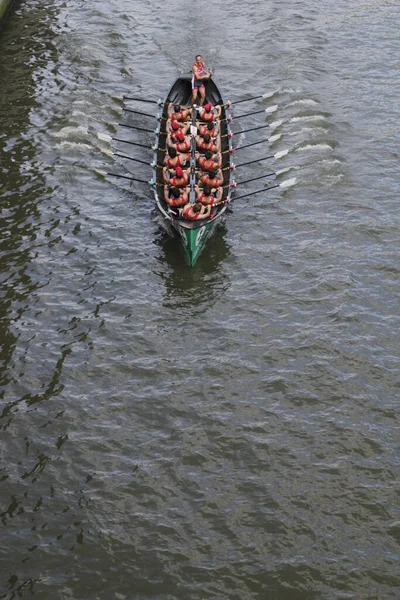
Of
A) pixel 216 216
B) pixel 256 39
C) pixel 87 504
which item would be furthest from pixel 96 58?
pixel 87 504

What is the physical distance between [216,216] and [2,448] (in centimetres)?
914

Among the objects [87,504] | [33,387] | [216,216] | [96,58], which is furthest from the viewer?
[96,58]

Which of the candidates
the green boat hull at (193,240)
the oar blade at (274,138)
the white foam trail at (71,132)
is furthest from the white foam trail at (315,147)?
the white foam trail at (71,132)

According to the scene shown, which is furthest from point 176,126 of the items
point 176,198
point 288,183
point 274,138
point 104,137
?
point 274,138

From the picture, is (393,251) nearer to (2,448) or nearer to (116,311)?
(116,311)

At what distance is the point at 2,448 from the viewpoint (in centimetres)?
1736

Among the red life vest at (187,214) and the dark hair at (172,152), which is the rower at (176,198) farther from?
the dark hair at (172,152)

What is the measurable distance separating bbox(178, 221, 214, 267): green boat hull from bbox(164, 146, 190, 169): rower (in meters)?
2.72

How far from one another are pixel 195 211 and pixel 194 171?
1903mm

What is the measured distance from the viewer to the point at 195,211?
74.3ft

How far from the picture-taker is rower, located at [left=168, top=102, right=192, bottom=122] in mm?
26594

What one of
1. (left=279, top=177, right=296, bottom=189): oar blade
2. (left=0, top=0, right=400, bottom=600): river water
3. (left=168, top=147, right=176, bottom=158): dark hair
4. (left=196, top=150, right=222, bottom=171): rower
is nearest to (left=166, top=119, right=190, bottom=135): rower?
(left=196, top=150, right=222, bottom=171): rower

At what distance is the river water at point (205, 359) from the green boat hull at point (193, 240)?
0.49 m

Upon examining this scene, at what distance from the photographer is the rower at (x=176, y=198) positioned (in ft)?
74.8
